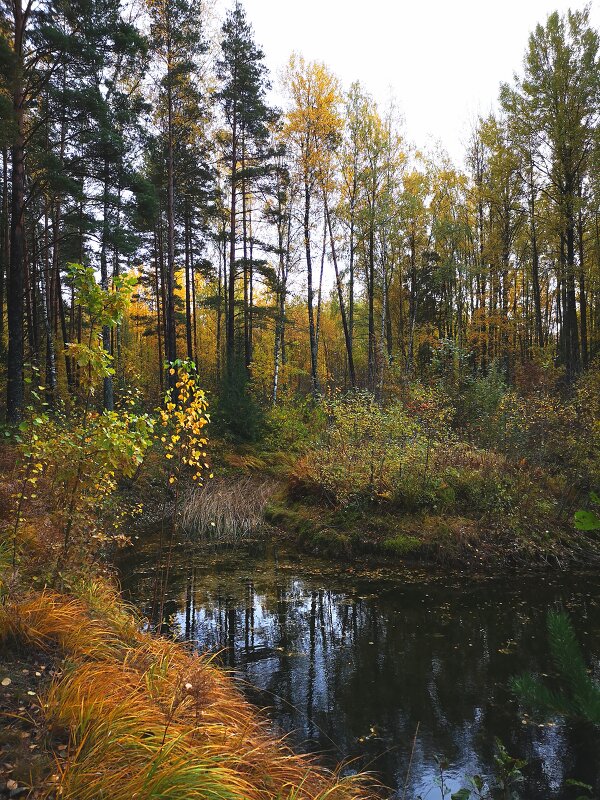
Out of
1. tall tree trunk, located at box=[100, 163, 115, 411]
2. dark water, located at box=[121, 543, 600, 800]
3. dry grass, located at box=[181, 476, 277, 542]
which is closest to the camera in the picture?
dark water, located at box=[121, 543, 600, 800]

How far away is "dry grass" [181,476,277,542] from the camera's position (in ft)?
34.4

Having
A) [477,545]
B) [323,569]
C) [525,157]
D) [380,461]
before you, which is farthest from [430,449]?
[525,157]

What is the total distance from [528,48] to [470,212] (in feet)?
26.5

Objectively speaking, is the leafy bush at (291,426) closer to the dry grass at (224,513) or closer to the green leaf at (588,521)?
the dry grass at (224,513)

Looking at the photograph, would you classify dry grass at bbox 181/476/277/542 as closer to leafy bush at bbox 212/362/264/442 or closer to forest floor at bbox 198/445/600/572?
forest floor at bbox 198/445/600/572

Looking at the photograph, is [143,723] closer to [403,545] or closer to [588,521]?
[588,521]

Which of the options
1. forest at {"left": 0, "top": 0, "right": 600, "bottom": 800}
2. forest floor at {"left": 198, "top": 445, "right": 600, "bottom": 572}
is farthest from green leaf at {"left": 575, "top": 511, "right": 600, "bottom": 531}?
forest floor at {"left": 198, "top": 445, "right": 600, "bottom": 572}

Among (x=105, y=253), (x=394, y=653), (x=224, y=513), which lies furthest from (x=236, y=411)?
(x=394, y=653)

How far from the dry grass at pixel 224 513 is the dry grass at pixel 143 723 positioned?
20.4ft

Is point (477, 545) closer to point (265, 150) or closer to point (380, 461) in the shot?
point (380, 461)

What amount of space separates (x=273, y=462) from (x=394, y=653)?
386 inches

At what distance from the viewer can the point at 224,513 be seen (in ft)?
35.5

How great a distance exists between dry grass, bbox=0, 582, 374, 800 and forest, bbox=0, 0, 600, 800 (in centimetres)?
2

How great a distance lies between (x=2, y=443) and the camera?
8.97 meters
